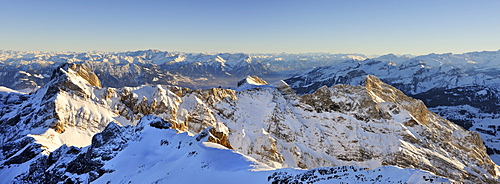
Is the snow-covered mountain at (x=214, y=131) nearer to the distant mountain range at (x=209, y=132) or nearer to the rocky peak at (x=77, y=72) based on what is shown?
the distant mountain range at (x=209, y=132)

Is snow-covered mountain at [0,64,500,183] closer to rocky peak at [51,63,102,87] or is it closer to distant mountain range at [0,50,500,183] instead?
distant mountain range at [0,50,500,183]

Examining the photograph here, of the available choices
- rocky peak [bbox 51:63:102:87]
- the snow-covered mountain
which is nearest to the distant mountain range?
the snow-covered mountain

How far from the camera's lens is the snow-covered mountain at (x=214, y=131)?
6777cm

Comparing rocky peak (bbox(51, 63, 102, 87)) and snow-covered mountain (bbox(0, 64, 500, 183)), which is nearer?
snow-covered mountain (bbox(0, 64, 500, 183))

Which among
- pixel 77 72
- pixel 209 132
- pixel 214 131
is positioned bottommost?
pixel 214 131

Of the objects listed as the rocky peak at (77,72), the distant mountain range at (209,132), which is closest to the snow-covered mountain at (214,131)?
the distant mountain range at (209,132)

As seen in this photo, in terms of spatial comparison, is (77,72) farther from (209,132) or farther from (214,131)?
(209,132)

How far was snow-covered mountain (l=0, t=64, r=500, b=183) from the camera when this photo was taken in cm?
6777

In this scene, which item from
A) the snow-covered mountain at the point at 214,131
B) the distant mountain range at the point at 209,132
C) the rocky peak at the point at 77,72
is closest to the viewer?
the distant mountain range at the point at 209,132

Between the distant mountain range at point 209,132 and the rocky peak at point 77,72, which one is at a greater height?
the rocky peak at point 77,72

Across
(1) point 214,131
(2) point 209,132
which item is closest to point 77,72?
(1) point 214,131

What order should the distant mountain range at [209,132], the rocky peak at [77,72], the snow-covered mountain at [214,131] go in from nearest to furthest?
the distant mountain range at [209,132], the snow-covered mountain at [214,131], the rocky peak at [77,72]

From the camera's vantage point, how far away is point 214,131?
7244cm

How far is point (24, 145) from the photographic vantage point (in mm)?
90500
